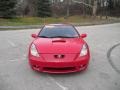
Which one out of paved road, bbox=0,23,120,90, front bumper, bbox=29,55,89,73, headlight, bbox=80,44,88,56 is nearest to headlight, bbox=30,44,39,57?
front bumper, bbox=29,55,89,73

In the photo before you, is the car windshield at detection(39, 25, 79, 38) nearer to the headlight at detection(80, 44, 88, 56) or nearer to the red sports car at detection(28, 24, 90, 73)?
the red sports car at detection(28, 24, 90, 73)

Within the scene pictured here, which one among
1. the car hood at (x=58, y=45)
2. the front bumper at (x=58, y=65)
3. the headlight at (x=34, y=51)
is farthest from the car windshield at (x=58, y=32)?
the front bumper at (x=58, y=65)

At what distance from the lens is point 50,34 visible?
8.04 m

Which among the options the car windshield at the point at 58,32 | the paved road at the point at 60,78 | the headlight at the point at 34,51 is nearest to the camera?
the paved road at the point at 60,78

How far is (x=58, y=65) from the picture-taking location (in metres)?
6.28

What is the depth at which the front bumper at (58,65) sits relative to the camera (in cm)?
629

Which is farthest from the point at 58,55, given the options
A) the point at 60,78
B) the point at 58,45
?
the point at 60,78

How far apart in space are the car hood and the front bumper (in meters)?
0.34

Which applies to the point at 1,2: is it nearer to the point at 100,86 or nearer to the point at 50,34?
the point at 50,34

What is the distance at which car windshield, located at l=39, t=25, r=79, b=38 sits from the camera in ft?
26.1

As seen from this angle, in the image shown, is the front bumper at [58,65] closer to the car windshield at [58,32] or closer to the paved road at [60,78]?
the paved road at [60,78]

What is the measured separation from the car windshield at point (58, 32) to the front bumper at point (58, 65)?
158 cm

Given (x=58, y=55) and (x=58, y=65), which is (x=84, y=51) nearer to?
(x=58, y=55)

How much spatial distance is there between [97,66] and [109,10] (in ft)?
172
